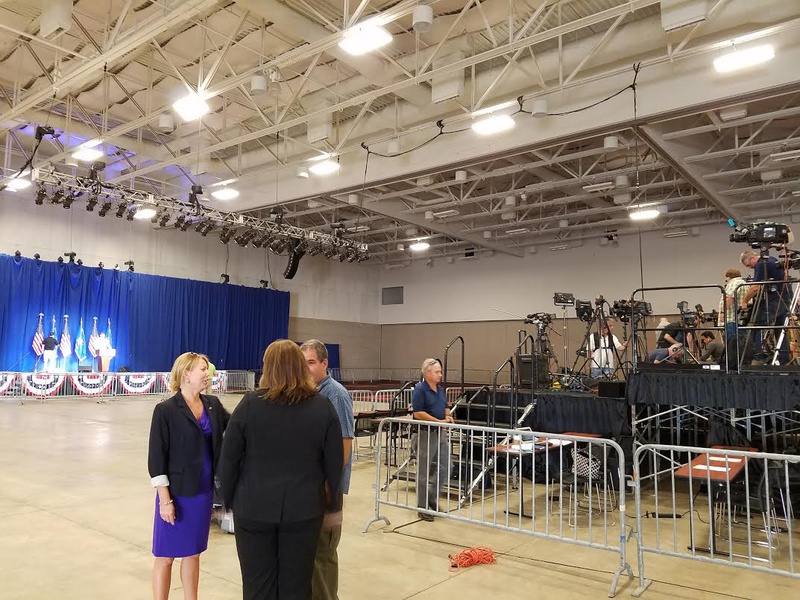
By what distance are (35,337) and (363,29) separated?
1472 cm

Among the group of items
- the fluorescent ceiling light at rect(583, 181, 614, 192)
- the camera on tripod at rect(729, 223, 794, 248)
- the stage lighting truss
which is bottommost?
the camera on tripod at rect(729, 223, 794, 248)

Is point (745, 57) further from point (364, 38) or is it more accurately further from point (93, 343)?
point (93, 343)

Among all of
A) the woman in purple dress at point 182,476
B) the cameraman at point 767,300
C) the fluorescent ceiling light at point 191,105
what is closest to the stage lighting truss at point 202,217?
the fluorescent ceiling light at point 191,105

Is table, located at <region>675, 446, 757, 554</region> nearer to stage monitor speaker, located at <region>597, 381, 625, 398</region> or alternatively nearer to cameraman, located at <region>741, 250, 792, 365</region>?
stage monitor speaker, located at <region>597, 381, 625, 398</region>

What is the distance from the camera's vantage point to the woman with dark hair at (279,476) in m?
2.24

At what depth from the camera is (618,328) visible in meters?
20.3

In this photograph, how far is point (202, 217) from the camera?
48.9 ft

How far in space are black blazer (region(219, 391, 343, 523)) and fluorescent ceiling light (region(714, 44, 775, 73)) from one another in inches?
310

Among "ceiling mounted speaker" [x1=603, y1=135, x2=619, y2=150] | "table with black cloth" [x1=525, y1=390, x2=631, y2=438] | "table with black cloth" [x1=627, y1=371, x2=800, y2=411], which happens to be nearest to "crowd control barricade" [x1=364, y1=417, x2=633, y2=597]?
"table with black cloth" [x1=525, y1=390, x2=631, y2=438]

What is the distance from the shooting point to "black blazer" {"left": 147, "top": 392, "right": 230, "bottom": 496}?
2.83 metres

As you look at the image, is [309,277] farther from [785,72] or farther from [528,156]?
[785,72]

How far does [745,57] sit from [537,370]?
16.3 ft

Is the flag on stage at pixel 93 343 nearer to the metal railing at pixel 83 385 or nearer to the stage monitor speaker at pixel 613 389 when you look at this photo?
the metal railing at pixel 83 385

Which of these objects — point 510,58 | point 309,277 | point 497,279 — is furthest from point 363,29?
point 309,277
